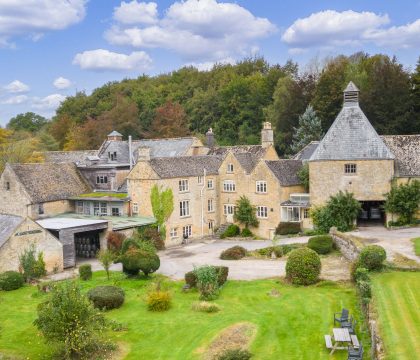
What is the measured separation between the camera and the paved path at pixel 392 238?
114 ft

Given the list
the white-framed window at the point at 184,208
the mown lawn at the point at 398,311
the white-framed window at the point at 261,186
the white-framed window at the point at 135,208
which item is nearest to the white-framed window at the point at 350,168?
the white-framed window at the point at 261,186

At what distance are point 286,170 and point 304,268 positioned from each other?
24399 millimetres

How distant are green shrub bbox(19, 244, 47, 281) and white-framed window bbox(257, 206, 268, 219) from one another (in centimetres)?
→ 2337

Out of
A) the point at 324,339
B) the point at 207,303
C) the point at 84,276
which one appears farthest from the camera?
the point at 84,276

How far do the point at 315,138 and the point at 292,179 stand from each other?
22.1 meters

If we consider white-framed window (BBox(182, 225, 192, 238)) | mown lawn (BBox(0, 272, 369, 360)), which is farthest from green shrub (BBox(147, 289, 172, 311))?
white-framed window (BBox(182, 225, 192, 238))

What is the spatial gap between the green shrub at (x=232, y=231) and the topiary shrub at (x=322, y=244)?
15.8 m

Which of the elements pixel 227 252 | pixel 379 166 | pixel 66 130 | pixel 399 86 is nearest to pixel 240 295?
pixel 227 252

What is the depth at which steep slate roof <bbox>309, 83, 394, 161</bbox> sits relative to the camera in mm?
48156

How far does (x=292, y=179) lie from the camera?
Answer: 5422 cm

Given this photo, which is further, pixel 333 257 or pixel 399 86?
pixel 399 86

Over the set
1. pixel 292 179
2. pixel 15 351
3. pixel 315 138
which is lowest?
pixel 15 351

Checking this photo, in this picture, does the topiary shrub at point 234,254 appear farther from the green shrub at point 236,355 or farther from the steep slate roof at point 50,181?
the steep slate roof at point 50,181

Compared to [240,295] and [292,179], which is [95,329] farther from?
[292,179]
